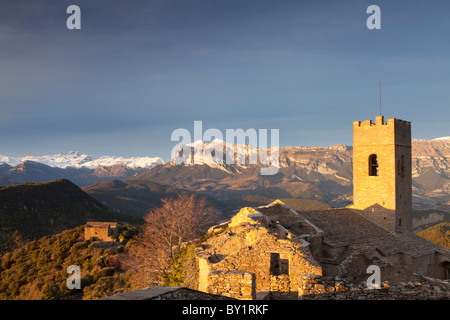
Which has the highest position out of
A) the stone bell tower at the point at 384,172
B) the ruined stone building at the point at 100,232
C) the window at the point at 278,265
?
the stone bell tower at the point at 384,172

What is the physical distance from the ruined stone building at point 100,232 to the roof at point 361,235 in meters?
35.9

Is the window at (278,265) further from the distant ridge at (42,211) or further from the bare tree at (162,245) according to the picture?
the distant ridge at (42,211)

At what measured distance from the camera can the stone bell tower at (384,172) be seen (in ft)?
100.0

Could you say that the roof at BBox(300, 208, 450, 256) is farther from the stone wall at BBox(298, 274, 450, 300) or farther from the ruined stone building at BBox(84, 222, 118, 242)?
the ruined stone building at BBox(84, 222, 118, 242)

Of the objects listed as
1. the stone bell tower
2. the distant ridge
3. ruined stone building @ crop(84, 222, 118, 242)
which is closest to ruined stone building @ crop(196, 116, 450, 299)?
the stone bell tower

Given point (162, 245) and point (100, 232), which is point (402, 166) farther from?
point (100, 232)

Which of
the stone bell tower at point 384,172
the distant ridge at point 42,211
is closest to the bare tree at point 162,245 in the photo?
the stone bell tower at point 384,172

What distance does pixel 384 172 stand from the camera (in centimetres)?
3073

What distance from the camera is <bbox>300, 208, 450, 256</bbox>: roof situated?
2583 cm

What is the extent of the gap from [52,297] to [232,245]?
23173 mm
